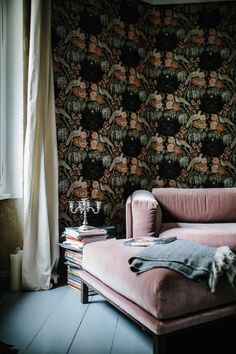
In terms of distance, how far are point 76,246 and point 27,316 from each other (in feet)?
2.04

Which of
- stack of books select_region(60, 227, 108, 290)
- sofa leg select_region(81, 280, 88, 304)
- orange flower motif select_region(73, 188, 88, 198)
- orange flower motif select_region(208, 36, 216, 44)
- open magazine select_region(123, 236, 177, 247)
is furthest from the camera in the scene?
orange flower motif select_region(208, 36, 216, 44)

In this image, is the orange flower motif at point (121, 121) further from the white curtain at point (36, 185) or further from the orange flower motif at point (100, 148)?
the white curtain at point (36, 185)

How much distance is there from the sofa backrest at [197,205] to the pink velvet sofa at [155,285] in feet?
1.02

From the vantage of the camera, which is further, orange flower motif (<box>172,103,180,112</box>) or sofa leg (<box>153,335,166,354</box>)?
orange flower motif (<box>172,103,180,112</box>)

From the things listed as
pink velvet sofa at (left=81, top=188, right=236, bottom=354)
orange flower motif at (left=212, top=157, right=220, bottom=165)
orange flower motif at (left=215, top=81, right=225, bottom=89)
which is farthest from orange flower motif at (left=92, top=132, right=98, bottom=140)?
orange flower motif at (left=215, top=81, right=225, bottom=89)

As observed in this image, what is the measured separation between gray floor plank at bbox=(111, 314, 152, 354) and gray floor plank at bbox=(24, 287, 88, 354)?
235 millimetres

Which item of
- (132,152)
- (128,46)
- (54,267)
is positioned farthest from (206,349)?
(128,46)

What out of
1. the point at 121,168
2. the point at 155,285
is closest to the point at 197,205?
the point at 121,168

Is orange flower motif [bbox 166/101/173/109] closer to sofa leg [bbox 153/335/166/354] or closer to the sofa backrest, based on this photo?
the sofa backrest

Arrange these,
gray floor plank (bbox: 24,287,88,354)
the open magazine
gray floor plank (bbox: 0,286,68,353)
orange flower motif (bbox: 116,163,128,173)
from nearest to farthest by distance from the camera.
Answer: gray floor plank (bbox: 24,287,88,354), gray floor plank (bbox: 0,286,68,353), the open magazine, orange flower motif (bbox: 116,163,128,173)

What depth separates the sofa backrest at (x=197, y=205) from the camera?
10.9 feet

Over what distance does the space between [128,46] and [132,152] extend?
1.06 metres

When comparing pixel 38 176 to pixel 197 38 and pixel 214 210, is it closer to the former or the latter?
pixel 214 210

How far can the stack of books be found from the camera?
2.57 meters
